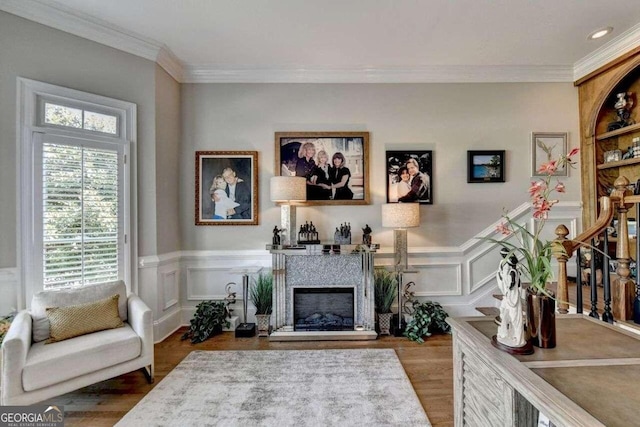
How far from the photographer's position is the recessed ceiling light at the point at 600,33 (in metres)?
3.05

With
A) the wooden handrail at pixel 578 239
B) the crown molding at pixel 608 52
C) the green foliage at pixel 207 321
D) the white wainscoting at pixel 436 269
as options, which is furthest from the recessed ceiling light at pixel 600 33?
the green foliage at pixel 207 321

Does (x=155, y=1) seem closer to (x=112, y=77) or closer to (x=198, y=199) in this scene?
(x=112, y=77)

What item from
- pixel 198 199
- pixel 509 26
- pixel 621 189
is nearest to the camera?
pixel 621 189

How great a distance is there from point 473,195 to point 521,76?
5.36 ft

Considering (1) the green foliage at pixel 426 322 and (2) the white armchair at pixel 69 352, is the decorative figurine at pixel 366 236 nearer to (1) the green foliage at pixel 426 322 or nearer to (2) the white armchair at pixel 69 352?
(1) the green foliage at pixel 426 322

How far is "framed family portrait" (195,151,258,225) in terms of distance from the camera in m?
3.81

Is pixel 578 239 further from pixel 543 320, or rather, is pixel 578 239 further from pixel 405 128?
pixel 405 128

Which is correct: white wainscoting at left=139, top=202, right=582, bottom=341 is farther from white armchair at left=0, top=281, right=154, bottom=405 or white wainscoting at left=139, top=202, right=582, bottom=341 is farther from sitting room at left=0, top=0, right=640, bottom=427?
white armchair at left=0, top=281, right=154, bottom=405

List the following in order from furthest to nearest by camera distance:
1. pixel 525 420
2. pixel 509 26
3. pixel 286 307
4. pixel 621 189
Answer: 1. pixel 286 307
2. pixel 509 26
3. pixel 621 189
4. pixel 525 420

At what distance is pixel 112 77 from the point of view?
3.12 meters

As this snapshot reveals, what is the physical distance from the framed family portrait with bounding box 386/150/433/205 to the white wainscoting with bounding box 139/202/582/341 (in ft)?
2.25

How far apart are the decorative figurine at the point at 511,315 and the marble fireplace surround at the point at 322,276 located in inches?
82.1

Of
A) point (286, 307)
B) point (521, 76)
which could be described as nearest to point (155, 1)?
point (286, 307)

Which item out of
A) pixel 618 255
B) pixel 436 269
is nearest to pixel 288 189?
pixel 436 269
